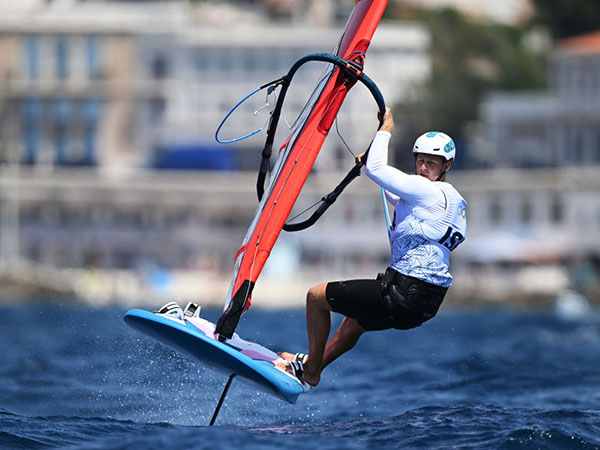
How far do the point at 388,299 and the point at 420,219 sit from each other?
607 millimetres

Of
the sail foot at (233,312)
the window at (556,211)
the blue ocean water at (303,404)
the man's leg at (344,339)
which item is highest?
the sail foot at (233,312)

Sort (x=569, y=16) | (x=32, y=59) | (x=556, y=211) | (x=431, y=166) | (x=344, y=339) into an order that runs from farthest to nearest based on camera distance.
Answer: (x=569, y=16)
(x=32, y=59)
(x=556, y=211)
(x=344, y=339)
(x=431, y=166)

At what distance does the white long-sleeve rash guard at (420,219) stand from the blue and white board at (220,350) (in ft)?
3.89

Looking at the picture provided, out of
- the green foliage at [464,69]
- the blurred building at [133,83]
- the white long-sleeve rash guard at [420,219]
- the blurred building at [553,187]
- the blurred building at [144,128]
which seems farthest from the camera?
the green foliage at [464,69]

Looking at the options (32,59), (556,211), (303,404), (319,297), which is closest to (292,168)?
(319,297)

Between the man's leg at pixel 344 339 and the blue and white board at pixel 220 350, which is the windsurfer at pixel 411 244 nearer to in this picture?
the man's leg at pixel 344 339

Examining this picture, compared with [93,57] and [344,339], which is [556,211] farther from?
[344,339]

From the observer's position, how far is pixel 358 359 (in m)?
16.7

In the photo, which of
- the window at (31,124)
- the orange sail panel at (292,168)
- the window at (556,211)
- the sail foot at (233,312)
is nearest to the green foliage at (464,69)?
the window at (556,211)

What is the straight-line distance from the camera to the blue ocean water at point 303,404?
9.20 m

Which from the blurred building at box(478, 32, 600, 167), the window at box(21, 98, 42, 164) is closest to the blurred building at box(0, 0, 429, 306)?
the window at box(21, 98, 42, 164)

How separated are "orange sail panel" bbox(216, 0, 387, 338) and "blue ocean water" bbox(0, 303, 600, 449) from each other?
103 cm

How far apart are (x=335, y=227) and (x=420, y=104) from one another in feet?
54.7

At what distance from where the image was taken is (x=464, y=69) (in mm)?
87438
